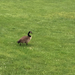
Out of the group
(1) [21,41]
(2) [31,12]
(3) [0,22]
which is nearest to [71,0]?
(2) [31,12]

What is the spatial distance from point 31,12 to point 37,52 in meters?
22.5

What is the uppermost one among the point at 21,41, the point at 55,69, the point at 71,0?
the point at 71,0

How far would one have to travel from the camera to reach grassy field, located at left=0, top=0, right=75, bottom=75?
17859 millimetres

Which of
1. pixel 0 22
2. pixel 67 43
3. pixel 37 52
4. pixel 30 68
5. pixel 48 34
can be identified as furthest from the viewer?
pixel 0 22

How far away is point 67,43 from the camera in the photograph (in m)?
25.5

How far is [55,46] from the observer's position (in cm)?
2395

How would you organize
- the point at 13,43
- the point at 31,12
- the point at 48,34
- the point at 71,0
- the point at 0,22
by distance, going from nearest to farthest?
the point at 13,43
the point at 48,34
the point at 0,22
the point at 31,12
the point at 71,0

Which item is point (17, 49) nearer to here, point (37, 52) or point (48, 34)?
point (37, 52)

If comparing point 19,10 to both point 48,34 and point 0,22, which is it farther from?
point 48,34

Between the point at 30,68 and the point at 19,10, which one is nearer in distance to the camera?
the point at 30,68

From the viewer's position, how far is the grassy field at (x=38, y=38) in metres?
17.9

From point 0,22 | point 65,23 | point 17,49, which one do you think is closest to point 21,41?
point 17,49

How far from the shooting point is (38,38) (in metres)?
26.8

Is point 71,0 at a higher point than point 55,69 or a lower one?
higher
